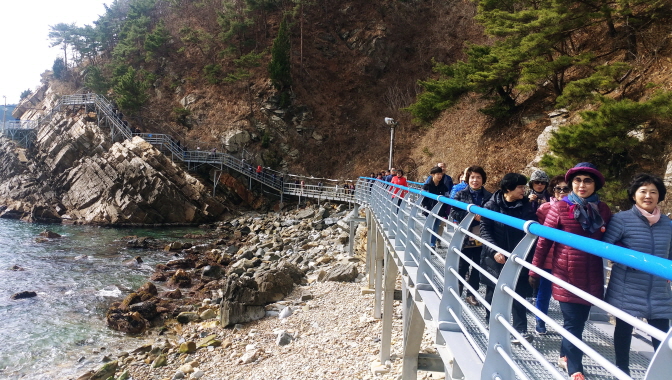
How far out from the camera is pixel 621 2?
36.8 feet

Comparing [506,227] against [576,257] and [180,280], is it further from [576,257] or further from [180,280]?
[180,280]

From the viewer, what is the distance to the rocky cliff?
2633 centimetres

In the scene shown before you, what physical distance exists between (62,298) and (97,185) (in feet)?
54.6

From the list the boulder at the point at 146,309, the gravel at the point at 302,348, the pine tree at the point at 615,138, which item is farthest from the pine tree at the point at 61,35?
the pine tree at the point at 615,138

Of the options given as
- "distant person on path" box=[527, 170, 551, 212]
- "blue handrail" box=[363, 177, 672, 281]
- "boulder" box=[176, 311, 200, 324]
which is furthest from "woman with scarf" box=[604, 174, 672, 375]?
"boulder" box=[176, 311, 200, 324]

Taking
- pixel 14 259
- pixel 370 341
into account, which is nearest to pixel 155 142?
pixel 14 259

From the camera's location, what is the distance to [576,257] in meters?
2.67

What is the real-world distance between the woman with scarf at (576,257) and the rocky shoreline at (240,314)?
14.8 feet

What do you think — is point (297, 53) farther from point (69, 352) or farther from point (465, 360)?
point (465, 360)

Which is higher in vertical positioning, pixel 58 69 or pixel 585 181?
pixel 58 69

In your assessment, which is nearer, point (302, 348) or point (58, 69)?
point (302, 348)

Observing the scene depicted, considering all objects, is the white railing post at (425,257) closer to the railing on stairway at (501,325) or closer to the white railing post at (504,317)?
the railing on stairway at (501,325)

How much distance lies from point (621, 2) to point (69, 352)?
59.2 feet

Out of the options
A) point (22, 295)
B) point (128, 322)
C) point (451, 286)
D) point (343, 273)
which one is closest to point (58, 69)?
point (22, 295)
